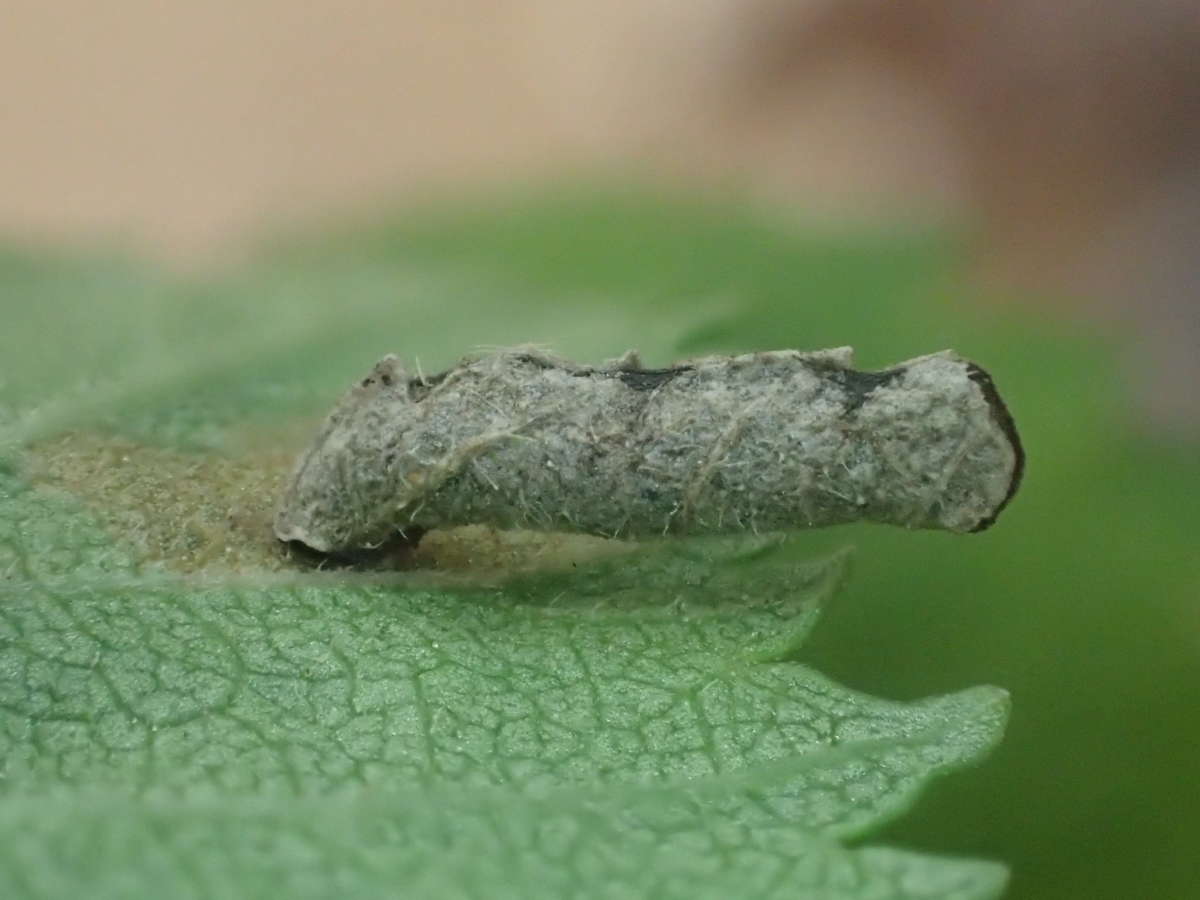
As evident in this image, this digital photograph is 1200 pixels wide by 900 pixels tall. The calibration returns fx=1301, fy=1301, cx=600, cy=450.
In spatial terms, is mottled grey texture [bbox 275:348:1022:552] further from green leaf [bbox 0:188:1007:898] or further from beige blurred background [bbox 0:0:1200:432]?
beige blurred background [bbox 0:0:1200:432]

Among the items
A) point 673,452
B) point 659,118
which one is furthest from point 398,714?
point 659,118

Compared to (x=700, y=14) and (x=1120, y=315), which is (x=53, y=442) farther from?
(x=700, y=14)

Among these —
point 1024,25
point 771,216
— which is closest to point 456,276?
point 771,216

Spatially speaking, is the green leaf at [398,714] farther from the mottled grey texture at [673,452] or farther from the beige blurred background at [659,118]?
the beige blurred background at [659,118]

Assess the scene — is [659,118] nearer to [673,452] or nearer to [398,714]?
[673,452]

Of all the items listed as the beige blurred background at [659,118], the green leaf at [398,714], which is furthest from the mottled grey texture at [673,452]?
the beige blurred background at [659,118]

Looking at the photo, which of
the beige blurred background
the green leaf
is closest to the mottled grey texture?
the green leaf
